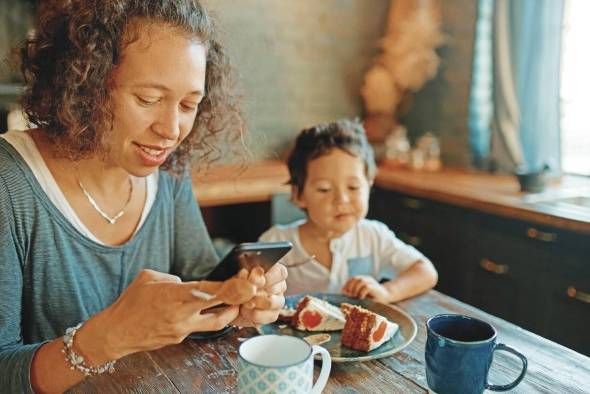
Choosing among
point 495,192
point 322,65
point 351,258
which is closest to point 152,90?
point 351,258

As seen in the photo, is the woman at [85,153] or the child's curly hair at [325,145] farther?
the child's curly hair at [325,145]

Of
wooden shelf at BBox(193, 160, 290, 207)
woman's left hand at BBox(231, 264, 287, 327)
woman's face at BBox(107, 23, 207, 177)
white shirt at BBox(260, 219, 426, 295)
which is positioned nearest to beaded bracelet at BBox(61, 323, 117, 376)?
woman's left hand at BBox(231, 264, 287, 327)

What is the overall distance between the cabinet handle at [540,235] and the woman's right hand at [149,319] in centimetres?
189

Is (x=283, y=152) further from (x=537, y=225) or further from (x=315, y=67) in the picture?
(x=537, y=225)

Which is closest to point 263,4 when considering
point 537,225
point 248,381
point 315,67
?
point 315,67

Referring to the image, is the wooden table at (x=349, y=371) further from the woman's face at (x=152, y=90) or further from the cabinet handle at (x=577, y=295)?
the cabinet handle at (x=577, y=295)

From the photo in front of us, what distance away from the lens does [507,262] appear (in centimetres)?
263

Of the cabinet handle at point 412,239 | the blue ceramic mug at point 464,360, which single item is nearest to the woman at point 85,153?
the blue ceramic mug at point 464,360

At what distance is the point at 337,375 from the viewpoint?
1.03m

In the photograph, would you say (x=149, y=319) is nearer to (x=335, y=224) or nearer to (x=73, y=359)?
(x=73, y=359)

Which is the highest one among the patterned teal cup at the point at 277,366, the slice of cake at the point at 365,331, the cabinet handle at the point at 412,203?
the patterned teal cup at the point at 277,366

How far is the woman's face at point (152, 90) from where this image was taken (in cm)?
114

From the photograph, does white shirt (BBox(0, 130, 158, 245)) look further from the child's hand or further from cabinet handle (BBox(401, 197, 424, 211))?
cabinet handle (BBox(401, 197, 424, 211))

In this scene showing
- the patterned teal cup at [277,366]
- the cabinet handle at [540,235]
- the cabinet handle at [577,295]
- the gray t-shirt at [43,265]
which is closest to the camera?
the patterned teal cup at [277,366]
